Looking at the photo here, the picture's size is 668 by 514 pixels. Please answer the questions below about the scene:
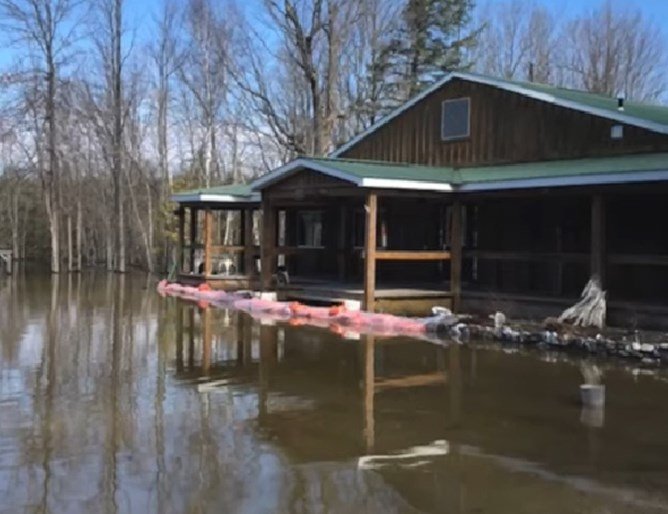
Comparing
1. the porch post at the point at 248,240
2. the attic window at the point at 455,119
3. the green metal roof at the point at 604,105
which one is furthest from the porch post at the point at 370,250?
the porch post at the point at 248,240

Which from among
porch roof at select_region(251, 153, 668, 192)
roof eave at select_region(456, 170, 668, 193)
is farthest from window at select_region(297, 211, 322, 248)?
roof eave at select_region(456, 170, 668, 193)

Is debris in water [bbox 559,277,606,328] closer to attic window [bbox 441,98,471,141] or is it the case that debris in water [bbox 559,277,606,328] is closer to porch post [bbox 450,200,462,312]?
porch post [bbox 450,200,462,312]

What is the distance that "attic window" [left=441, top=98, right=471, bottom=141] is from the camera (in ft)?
62.2

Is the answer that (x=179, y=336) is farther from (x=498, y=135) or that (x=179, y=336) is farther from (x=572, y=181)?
(x=498, y=135)

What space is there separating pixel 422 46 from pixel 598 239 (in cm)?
2541

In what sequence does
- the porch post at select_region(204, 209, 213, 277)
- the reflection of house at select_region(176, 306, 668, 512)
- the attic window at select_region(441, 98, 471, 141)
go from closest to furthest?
the reflection of house at select_region(176, 306, 668, 512), the attic window at select_region(441, 98, 471, 141), the porch post at select_region(204, 209, 213, 277)

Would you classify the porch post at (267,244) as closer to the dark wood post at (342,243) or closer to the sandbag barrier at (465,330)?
the sandbag barrier at (465,330)

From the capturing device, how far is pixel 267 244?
20344mm

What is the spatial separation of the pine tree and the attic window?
18.4m

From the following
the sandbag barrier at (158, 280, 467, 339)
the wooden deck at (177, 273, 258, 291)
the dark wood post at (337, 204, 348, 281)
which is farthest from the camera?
the wooden deck at (177, 273, 258, 291)

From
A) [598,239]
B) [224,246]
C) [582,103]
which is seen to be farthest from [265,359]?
[224,246]

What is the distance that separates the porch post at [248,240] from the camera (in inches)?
963

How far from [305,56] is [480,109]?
15.9 meters

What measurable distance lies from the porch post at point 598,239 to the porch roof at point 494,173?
439mm
